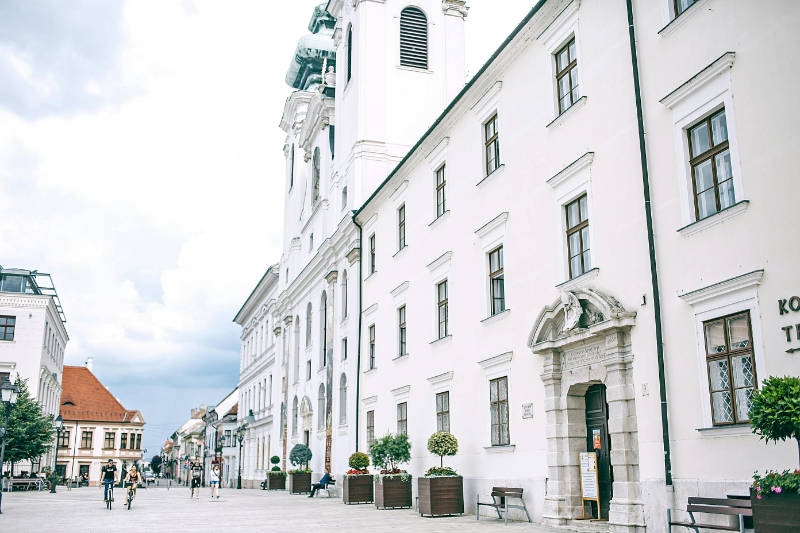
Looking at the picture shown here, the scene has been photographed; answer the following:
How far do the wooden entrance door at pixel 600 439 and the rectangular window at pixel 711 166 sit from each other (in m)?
4.74

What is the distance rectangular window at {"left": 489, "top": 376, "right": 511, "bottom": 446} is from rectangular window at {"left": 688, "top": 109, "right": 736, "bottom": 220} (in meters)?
7.74

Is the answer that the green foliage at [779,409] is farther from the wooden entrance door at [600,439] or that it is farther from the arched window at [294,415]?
the arched window at [294,415]

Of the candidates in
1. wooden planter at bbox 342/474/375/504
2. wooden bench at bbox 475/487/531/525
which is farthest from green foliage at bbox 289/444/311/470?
wooden bench at bbox 475/487/531/525

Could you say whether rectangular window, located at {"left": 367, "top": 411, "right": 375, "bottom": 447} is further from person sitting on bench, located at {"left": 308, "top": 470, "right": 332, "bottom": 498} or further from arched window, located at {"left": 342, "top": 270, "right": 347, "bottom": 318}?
arched window, located at {"left": 342, "top": 270, "right": 347, "bottom": 318}

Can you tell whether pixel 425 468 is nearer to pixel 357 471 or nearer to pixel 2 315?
pixel 357 471

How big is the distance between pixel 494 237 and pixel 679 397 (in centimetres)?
818

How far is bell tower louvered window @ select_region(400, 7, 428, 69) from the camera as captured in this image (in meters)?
37.4

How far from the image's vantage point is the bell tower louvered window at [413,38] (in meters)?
37.4

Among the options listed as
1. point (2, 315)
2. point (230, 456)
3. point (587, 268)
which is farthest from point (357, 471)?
point (230, 456)

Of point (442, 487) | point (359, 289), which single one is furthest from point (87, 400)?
point (442, 487)

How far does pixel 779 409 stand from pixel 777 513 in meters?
1.20

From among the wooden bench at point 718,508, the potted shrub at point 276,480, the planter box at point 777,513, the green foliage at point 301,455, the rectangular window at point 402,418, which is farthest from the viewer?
the potted shrub at point 276,480

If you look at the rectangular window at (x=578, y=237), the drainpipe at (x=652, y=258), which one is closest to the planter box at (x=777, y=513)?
the drainpipe at (x=652, y=258)

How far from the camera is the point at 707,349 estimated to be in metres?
12.2
